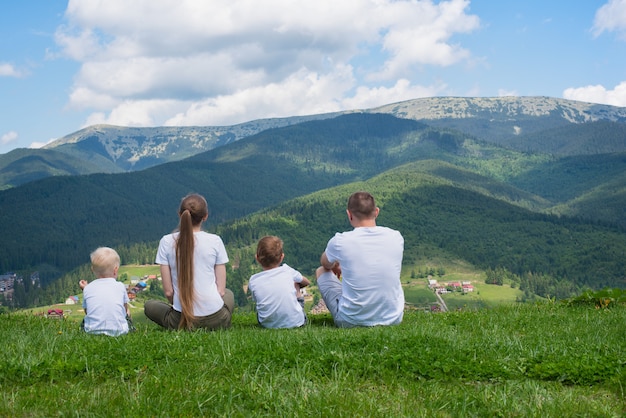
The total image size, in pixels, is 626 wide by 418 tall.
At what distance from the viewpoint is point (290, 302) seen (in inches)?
370

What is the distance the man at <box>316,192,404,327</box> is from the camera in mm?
8648

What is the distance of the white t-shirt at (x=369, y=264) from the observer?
8.64 metres

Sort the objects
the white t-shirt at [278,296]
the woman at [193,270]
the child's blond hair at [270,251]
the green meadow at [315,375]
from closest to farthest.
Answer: the green meadow at [315,375] → the woman at [193,270] → the child's blond hair at [270,251] → the white t-shirt at [278,296]

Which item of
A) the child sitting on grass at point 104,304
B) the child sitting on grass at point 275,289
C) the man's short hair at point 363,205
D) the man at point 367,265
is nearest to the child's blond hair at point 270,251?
the child sitting on grass at point 275,289

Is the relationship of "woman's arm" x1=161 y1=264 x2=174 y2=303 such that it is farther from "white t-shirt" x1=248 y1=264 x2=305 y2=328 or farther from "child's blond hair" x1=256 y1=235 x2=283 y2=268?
"child's blond hair" x1=256 y1=235 x2=283 y2=268

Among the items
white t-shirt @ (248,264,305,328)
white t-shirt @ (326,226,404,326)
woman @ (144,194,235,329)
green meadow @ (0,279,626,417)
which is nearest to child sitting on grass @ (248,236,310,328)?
white t-shirt @ (248,264,305,328)

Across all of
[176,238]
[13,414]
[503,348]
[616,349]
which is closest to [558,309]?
[616,349]

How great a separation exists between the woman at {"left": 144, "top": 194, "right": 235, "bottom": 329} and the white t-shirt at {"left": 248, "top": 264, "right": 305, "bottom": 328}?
69 cm

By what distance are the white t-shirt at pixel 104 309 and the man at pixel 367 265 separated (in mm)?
3571

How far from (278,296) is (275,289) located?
139 millimetres

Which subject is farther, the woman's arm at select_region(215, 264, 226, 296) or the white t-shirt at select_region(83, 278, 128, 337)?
the woman's arm at select_region(215, 264, 226, 296)

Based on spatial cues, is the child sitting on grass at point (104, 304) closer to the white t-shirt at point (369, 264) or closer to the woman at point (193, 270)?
the woman at point (193, 270)

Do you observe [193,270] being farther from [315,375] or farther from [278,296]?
[315,375]

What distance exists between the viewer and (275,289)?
30.8 feet
